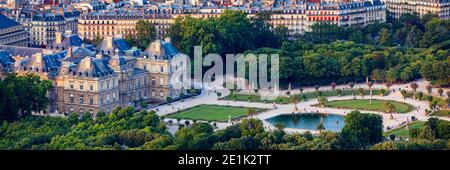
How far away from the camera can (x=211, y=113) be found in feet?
155

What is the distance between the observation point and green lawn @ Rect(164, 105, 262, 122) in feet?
152

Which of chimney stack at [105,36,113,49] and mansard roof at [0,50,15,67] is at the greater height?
chimney stack at [105,36,113,49]

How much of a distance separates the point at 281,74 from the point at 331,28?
12.4 m

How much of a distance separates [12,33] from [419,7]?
27.2 metres

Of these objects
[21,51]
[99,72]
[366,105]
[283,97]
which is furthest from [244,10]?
[99,72]

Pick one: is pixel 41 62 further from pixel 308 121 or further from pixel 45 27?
pixel 45 27

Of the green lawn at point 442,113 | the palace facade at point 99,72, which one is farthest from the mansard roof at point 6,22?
the green lawn at point 442,113

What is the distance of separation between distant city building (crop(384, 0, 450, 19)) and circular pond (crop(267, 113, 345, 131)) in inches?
1026

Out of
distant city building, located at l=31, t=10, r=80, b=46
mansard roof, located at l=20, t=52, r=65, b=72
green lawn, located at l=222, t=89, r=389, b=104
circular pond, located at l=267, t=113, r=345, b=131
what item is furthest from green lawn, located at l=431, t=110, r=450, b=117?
distant city building, located at l=31, t=10, r=80, b=46

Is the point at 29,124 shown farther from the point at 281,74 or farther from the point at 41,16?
the point at 41,16

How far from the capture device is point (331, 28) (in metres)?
64.8

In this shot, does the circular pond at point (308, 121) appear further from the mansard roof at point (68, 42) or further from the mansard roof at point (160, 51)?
the mansard roof at point (68, 42)

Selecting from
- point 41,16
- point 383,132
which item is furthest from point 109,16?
point 383,132

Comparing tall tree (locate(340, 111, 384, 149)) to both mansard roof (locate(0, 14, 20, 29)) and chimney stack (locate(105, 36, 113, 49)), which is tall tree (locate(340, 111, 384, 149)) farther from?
mansard roof (locate(0, 14, 20, 29))
